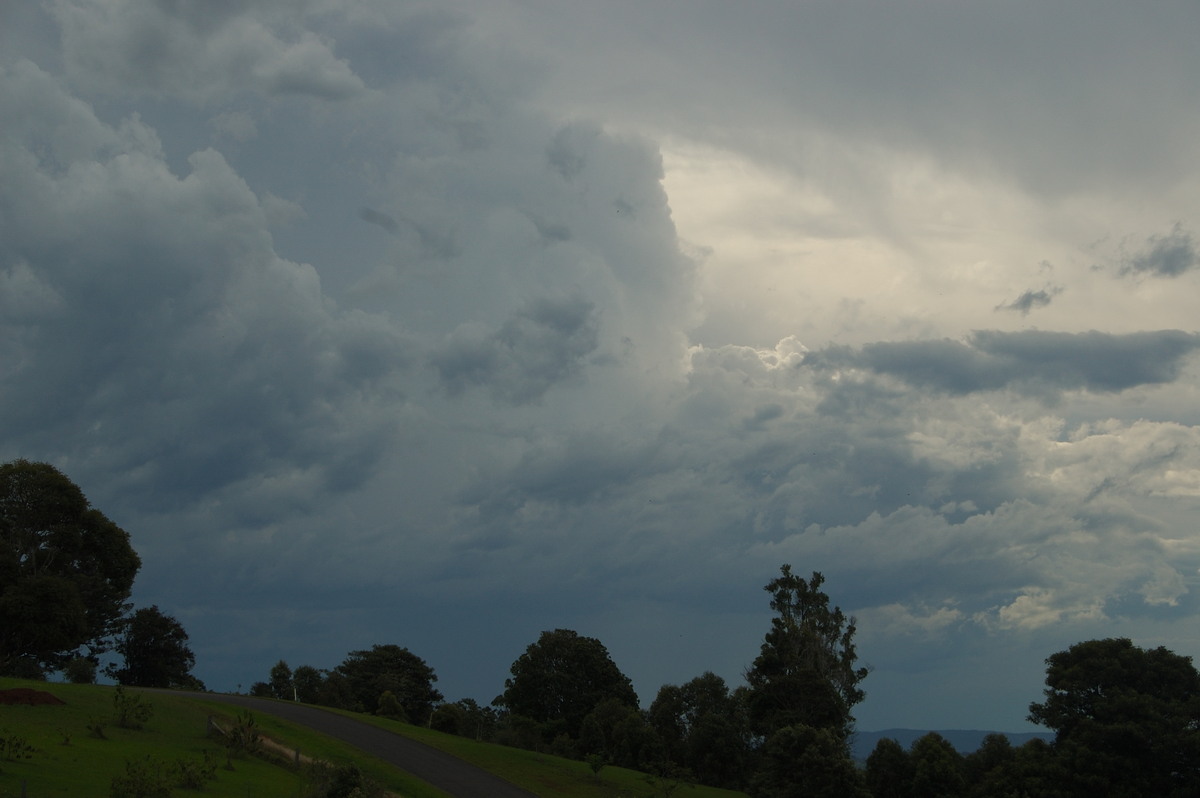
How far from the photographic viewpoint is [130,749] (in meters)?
36.7

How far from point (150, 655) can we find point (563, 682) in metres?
36.2

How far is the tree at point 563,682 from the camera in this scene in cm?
8569

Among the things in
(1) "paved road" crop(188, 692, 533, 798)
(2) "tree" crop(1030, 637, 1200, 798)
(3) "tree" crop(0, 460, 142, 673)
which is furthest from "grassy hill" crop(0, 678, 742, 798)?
(2) "tree" crop(1030, 637, 1200, 798)

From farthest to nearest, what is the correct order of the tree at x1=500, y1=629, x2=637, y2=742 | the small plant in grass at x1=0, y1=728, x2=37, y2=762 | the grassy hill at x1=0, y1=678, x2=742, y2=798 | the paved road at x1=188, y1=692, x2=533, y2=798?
the tree at x1=500, y1=629, x2=637, y2=742, the paved road at x1=188, y1=692, x2=533, y2=798, the grassy hill at x1=0, y1=678, x2=742, y2=798, the small plant in grass at x1=0, y1=728, x2=37, y2=762

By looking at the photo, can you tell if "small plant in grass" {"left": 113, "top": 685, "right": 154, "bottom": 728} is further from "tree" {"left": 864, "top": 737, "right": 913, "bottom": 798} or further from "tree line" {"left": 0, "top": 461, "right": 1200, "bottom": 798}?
"tree" {"left": 864, "top": 737, "right": 913, "bottom": 798}

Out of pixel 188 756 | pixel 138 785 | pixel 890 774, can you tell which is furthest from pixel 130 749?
pixel 890 774

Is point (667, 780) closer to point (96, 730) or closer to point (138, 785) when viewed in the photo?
point (96, 730)

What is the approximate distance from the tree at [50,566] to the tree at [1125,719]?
56.6 m

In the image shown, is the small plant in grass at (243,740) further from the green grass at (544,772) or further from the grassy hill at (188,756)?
the green grass at (544,772)

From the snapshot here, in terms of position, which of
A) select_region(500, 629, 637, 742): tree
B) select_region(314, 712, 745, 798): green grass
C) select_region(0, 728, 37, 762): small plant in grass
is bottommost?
select_region(314, 712, 745, 798): green grass

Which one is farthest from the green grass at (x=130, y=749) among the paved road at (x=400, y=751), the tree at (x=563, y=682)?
the tree at (x=563, y=682)

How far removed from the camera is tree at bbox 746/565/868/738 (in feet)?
229

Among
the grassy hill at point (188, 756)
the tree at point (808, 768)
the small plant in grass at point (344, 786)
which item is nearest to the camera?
the small plant in grass at point (344, 786)

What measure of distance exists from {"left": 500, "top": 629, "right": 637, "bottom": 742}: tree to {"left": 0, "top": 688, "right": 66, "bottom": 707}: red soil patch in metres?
48.6
